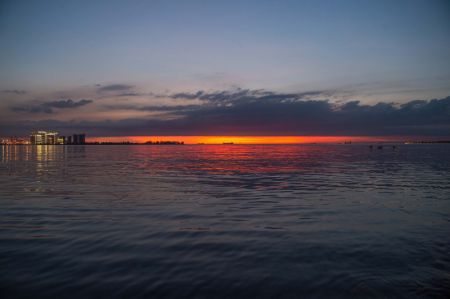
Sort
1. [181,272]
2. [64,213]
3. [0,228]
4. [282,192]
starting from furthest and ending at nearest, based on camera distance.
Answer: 1. [282,192]
2. [64,213]
3. [0,228]
4. [181,272]

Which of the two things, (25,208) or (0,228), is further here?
(25,208)

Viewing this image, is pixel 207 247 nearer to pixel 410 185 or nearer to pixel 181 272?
pixel 181 272

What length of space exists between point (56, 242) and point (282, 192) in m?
16.0

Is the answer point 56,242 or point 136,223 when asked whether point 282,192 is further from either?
point 56,242

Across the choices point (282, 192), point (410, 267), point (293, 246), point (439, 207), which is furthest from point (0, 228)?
point (439, 207)

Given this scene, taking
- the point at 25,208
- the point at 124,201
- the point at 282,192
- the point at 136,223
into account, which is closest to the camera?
the point at 136,223

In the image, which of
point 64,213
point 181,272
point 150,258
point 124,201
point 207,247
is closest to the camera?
point 181,272

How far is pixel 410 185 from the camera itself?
27.8 m

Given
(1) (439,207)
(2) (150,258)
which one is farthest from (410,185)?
(2) (150,258)

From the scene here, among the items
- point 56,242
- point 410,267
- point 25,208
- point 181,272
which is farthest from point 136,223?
point 410,267

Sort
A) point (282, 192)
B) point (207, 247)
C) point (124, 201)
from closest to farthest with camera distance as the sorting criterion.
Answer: point (207, 247) < point (124, 201) < point (282, 192)

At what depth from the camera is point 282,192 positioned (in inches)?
947

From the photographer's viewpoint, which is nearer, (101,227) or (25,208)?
(101,227)

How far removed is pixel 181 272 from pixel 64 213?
A: 10.3 metres
